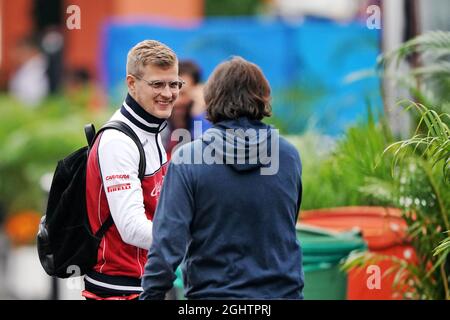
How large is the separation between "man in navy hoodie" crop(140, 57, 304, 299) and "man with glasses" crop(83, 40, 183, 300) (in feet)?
1.07

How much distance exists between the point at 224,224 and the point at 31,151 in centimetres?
977

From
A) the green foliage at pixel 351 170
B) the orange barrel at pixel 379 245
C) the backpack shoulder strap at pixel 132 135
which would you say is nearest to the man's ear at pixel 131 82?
the backpack shoulder strap at pixel 132 135

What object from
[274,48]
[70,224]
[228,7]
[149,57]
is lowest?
[70,224]

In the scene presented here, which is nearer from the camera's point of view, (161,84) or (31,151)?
(161,84)

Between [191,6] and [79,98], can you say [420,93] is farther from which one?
[191,6]

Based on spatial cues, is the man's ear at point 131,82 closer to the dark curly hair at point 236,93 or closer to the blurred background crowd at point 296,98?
the dark curly hair at point 236,93

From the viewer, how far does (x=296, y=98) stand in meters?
12.4

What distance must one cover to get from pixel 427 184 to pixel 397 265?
1.66 feet

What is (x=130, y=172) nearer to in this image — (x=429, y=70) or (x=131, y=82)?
(x=131, y=82)

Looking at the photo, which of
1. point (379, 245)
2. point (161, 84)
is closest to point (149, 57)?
point (161, 84)

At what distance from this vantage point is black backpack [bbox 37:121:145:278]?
4.65 meters

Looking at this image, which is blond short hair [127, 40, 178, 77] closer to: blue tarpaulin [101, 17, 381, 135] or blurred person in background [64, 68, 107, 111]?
blue tarpaulin [101, 17, 381, 135]

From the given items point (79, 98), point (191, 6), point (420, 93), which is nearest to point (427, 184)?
point (420, 93)

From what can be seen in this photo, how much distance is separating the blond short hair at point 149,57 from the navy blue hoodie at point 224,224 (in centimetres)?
46
